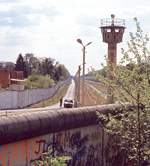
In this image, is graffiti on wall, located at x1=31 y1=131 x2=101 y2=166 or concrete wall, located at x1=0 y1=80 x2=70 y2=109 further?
concrete wall, located at x1=0 y1=80 x2=70 y2=109

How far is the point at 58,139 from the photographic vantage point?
49.2 feet

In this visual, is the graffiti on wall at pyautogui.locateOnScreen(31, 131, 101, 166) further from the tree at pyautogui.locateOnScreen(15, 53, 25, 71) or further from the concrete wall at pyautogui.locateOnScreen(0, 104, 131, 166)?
the tree at pyautogui.locateOnScreen(15, 53, 25, 71)

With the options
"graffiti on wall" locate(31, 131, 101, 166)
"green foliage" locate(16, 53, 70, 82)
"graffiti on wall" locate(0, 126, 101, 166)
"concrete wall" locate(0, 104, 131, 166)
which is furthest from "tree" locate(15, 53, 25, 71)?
"graffiti on wall" locate(31, 131, 101, 166)

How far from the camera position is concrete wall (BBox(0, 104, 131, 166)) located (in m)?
12.2

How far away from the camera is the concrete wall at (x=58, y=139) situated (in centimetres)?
1220

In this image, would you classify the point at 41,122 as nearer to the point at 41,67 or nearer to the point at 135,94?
the point at 135,94

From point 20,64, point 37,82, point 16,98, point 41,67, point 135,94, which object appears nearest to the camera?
point 135,94

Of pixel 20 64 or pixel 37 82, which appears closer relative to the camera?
pixel 37 82

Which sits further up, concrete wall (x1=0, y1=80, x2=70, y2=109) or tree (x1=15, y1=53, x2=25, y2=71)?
tree (x1=15, y1=53, x2=25, y2=71)

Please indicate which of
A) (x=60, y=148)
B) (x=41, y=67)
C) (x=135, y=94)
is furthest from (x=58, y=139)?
(x=41, y=67)

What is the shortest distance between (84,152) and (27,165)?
170 inches

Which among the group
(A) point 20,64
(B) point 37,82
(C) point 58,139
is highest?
Result: (A) point 20,64

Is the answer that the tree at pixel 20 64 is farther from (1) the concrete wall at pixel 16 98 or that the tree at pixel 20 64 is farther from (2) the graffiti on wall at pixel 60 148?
(2) the graffiti on wall at pixel 60 148

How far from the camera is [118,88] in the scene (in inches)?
467
